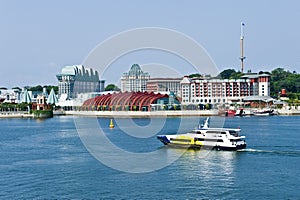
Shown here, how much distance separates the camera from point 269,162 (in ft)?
52.9

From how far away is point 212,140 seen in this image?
63.0 ft

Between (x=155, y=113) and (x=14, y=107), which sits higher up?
(x=14, y=107)

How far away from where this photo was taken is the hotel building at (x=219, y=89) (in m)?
60.2

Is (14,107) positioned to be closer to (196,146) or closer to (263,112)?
(263,112)

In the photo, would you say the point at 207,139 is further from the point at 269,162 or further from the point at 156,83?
the point at 156,83

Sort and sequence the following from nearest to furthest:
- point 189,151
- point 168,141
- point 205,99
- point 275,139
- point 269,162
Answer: point 269,162, point 189,151, point 168,141, point 275,139, point 205,99

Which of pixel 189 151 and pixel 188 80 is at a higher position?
pixel 188 80

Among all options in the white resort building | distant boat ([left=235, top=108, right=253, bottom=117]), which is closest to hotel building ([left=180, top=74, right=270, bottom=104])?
distant boat ([left=235, top=108, right=253, bottom=117])

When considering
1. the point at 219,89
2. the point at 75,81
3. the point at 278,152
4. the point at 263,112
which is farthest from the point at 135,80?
the point at 278,152

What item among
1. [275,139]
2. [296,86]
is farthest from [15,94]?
[275,139]

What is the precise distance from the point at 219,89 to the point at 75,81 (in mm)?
19308

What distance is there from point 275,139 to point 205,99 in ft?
125

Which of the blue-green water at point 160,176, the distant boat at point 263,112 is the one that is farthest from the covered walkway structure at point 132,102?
the blue-green water at point 160,176

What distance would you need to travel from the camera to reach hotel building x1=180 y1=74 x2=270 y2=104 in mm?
60156
